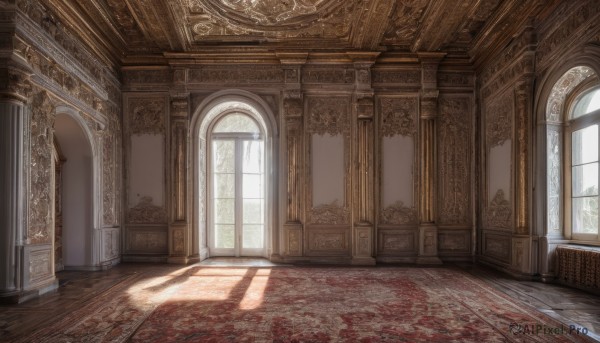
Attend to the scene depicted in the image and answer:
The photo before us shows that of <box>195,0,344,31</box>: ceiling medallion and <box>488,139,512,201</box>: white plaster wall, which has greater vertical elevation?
<box>195,0,344,31</box>: ceiling medallion

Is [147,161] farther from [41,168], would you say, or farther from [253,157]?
[41,168]

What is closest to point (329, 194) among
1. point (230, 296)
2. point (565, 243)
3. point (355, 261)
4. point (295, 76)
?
point (355, 261)

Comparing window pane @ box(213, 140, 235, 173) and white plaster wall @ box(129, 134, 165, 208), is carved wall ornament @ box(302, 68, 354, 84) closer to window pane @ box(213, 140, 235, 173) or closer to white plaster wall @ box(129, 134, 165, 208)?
window pane @ box(213, 140, 235, 173)

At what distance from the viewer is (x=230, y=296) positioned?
185 inches

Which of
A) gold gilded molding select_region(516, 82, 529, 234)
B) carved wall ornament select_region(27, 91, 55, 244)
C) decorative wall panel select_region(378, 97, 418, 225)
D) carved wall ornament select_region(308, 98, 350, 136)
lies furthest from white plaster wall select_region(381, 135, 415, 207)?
carved wall ornament select_region(27, 91, 55, 244)

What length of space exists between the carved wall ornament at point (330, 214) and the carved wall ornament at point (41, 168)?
3940 mm

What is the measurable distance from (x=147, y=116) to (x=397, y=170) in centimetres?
449

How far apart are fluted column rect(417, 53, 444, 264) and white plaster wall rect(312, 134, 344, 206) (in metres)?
1.39

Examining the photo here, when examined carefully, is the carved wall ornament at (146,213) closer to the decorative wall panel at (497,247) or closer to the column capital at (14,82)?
the column capital at (14,82)

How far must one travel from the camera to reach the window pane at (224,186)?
304 inches

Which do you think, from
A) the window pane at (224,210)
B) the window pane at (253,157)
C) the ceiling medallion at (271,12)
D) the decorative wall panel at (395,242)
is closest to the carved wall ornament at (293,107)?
the window pane at (253,157)

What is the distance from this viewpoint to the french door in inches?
302

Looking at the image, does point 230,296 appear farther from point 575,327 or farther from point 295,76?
point 295,76

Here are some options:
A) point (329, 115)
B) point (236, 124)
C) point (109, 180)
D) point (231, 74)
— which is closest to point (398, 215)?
point (329, 115)
